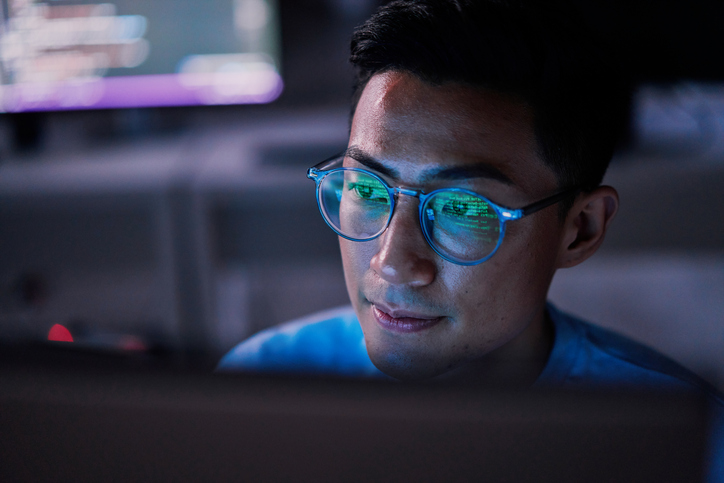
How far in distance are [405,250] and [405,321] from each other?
0.12 meters

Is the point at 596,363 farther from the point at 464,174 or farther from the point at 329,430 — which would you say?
the point at 329,430

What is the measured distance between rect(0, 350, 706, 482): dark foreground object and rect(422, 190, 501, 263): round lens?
1.28ft

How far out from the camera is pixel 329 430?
28 cm

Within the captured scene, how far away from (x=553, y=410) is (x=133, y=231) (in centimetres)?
211

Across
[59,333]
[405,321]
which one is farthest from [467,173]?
[59,333]

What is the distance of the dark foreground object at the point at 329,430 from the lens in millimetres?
271

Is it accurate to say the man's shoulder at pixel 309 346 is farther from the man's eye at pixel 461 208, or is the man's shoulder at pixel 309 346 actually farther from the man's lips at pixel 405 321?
the man's eye at pixel 461 208

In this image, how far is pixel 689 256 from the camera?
6.18 feet

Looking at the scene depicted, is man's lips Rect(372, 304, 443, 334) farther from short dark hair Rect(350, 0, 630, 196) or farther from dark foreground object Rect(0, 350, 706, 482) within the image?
dark foreground object Rect(0, 350, 706, 482)

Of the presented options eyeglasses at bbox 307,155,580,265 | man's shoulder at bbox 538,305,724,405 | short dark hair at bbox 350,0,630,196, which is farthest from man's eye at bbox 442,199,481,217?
man's shoulder at bbox 538,305,724,405

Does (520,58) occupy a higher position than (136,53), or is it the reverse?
(136,53)

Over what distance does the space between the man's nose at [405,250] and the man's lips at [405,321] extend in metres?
0.06

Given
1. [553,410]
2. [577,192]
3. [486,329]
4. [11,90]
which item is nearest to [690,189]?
[577,192]

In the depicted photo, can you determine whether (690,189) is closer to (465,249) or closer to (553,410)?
(465,249)
